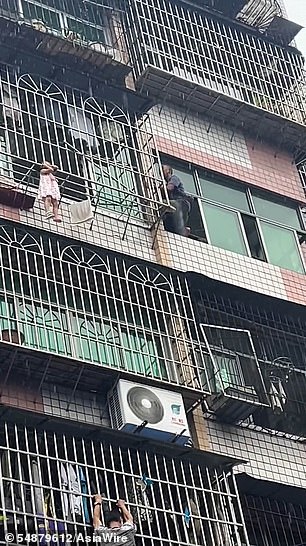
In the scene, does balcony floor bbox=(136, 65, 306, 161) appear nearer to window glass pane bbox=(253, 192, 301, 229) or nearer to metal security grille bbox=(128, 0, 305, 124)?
metal security grille bbox=(128, 0, 305, 124)

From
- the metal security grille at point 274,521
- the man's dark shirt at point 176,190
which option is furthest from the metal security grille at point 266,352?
the man's dark shirt at point 176,190

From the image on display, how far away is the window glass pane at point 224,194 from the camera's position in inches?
522

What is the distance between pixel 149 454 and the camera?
963cm

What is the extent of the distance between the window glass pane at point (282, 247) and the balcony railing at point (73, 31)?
2797 mm

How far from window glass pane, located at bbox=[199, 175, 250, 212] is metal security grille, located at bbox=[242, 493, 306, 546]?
4002 millimetres

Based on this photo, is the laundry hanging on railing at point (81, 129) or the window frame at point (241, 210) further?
the window frame at point (241, 210)

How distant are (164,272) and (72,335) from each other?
5.18 ft

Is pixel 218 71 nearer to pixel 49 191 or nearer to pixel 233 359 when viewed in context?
pixel 49 191

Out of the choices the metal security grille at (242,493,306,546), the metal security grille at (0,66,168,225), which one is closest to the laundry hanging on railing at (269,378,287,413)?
the metal security grille at (242,493,306,546)

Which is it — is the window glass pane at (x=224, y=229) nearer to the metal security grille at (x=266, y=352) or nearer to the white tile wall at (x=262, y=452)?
the metal security grille at (x=266, y=352)

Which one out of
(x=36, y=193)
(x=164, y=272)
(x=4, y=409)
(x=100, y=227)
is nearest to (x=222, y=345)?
(x=164, y=272)

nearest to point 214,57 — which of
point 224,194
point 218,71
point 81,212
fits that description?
point 218,71

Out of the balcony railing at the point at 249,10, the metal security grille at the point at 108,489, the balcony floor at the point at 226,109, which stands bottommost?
the metal security grille at the point at 108,489

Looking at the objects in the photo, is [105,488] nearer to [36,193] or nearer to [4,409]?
[4,409]
